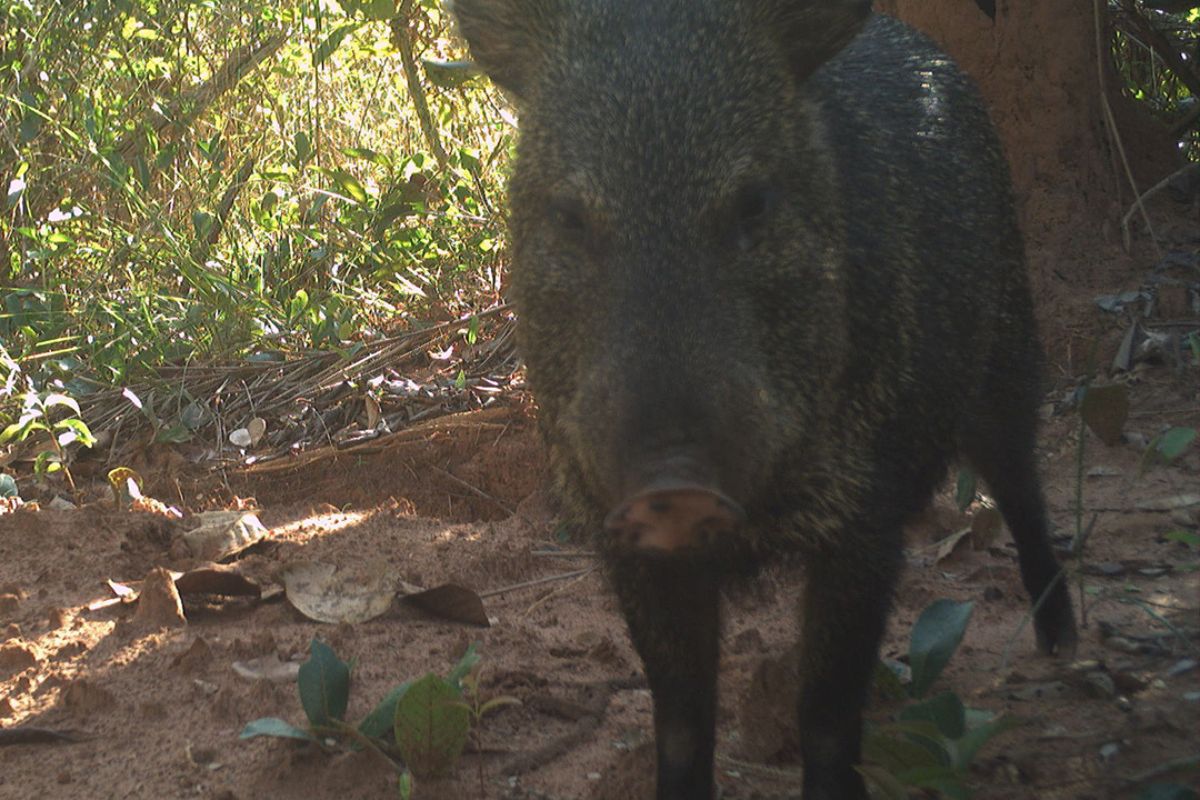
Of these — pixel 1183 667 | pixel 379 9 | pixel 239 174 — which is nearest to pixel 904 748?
pixel 1183 667

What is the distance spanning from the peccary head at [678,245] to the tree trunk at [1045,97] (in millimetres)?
2392

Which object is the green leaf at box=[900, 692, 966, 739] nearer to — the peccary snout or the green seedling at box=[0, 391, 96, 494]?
the peccary snout

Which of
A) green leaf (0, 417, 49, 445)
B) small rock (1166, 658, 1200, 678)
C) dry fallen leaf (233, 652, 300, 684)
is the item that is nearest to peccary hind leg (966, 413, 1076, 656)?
small rock (1166, 658, 1200, 678)

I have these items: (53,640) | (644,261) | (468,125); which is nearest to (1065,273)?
(468,125)

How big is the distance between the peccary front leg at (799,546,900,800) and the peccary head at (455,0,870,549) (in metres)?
0.22

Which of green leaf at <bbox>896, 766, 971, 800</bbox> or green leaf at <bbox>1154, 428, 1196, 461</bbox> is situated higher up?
green leaf at <bbox>1154, 428, 1196, 461</bbox>

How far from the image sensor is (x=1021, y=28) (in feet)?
15.1

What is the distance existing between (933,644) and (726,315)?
81cm

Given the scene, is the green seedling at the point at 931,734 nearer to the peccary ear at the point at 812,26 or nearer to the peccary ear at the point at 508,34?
the peccary ear at the point at 812,26

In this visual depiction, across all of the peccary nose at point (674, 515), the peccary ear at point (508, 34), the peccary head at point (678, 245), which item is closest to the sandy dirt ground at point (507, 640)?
the peccary head at point (678, 245)

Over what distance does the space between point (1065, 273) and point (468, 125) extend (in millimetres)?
2497

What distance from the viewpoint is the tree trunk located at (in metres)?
4.59

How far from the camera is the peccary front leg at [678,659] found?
2457 mm

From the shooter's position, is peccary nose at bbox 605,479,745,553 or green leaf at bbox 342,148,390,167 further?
green leaf at bbox 342,148,390,167
